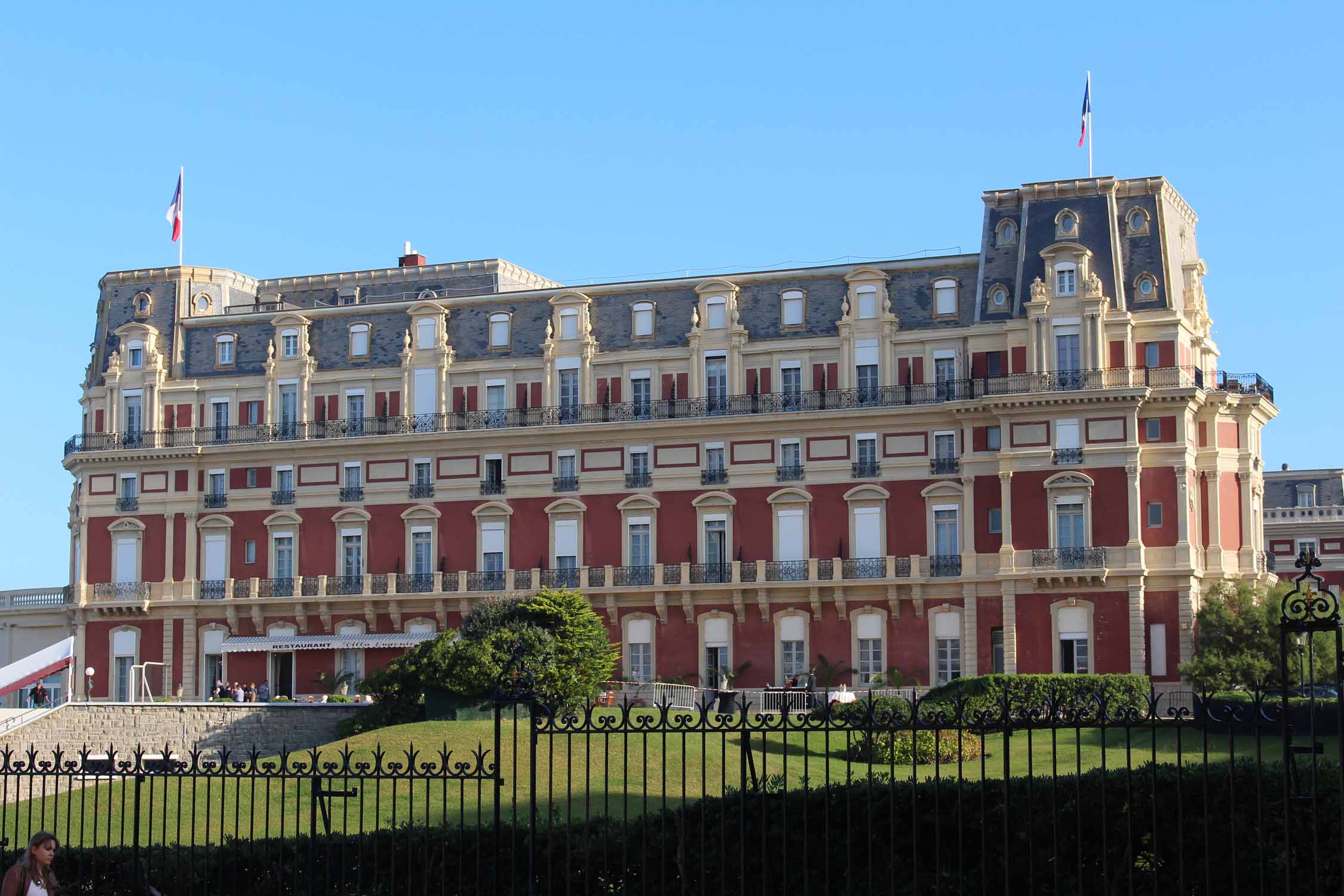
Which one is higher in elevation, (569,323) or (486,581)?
(569,323)

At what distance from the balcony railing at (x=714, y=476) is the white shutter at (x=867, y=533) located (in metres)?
4.34

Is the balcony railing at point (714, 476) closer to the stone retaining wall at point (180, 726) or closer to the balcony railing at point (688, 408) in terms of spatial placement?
the balcony railing at point (688, 408)

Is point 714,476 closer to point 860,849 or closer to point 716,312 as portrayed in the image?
point 716,312

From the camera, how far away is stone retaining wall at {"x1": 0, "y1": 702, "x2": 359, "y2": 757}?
5128cm

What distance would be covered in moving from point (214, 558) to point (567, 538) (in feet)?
41.0

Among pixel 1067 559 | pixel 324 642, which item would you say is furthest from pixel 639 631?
pixel 1067 559

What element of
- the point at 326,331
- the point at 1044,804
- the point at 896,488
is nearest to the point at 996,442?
the point at 896,488

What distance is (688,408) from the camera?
59875mm

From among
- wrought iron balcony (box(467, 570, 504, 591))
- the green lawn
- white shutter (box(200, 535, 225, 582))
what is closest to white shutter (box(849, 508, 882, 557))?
wrought iron balcony (box(467, 570, 504, 591))

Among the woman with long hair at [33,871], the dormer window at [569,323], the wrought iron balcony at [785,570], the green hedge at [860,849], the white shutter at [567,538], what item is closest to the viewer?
the woman with long hair at [33,871]

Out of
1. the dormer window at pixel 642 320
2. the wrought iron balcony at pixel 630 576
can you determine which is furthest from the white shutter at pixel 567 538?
the dormer window at pixel 642 320

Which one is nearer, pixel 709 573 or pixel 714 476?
pixel 709 573

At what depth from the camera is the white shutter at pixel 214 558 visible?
63844 millimetres

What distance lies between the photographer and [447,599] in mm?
60969
